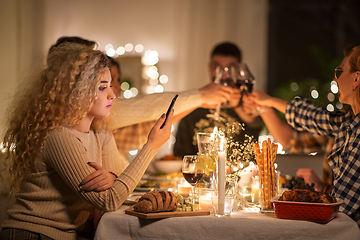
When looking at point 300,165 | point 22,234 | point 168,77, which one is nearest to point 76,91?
point 22,234

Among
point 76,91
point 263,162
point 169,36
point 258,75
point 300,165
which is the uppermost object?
point 169,36

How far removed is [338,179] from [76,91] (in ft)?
4.10

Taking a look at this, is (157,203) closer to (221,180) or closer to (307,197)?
(221,180)

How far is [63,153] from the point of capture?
137 centimetres

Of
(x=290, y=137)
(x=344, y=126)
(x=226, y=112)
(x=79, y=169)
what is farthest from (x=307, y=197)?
(x=226, y=112)

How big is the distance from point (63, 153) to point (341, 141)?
4.40 feet

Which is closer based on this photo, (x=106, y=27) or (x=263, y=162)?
(x=263, y=162)

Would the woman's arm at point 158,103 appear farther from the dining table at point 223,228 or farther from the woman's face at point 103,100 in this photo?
the dining table at point 223,228

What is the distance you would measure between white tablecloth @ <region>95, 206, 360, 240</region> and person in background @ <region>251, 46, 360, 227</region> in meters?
0.31

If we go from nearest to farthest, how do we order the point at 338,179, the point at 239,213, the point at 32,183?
the point at 239,213 < the point at 32,183 < the point at 338,179

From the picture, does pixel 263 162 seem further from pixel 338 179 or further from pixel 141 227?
pixel 141 227

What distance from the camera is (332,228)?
1166 millimetres

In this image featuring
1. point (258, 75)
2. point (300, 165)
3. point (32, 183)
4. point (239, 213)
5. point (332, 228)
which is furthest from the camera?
point (258, 75)

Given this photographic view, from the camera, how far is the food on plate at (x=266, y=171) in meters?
1.38
